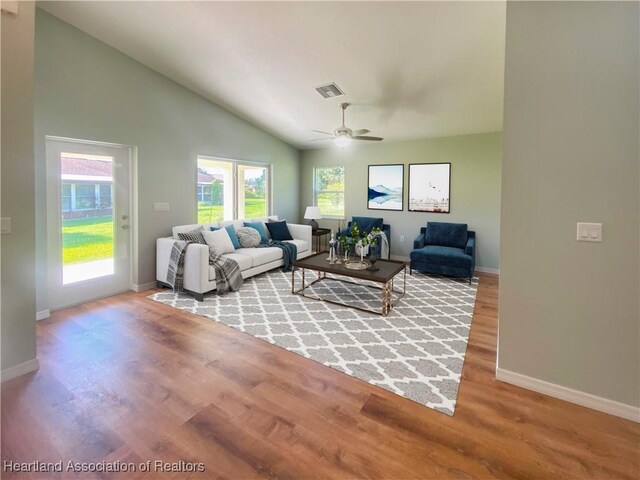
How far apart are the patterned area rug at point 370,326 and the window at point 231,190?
166 centimetres

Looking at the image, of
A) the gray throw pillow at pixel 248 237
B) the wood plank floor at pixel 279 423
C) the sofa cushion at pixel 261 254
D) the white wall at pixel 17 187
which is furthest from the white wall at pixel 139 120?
the wood plank floor at pixel 279 423

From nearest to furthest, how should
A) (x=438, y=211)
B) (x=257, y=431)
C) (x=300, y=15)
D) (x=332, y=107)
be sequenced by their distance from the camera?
(x=257, y=431) < (x=300, y=15) < (x=332, y=107) < (x=438, y=211)

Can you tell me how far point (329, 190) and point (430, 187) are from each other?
2.27m

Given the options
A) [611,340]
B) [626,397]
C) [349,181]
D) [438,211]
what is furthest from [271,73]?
[626,397]

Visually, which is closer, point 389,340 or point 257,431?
point 257,431

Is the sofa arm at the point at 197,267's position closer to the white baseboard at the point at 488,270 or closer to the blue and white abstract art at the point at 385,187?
the blue and white abstract art at the point at 385,187

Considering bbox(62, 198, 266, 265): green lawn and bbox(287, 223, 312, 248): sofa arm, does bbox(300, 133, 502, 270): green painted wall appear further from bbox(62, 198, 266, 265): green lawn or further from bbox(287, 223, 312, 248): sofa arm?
bbox(62, 198, 266, 265): green lawn

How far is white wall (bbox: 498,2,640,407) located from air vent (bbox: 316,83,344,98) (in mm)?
2329

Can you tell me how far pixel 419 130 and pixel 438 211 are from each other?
1543 millimetres

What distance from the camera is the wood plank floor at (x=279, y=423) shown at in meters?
1.60

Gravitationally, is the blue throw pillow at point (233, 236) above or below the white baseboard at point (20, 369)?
above

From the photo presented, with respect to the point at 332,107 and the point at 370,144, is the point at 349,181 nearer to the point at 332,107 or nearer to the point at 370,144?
the point at 370,144

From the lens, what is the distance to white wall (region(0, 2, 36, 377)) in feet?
7.11

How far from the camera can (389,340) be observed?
2.94 meters
